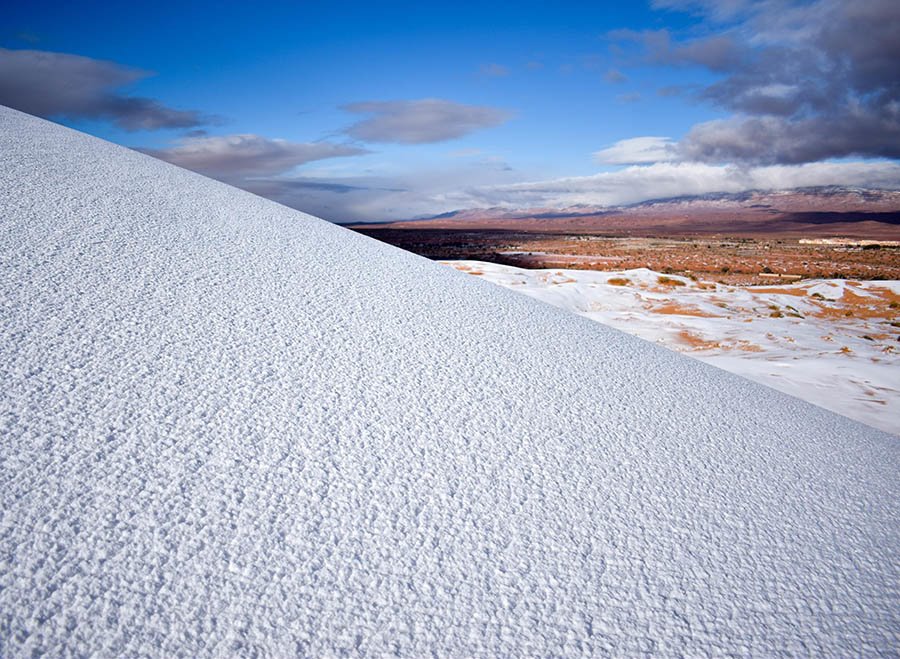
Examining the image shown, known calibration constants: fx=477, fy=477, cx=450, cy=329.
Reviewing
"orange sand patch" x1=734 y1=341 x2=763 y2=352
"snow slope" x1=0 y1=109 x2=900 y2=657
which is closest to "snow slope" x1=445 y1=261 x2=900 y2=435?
"orange sand patch" x1=734 y1=341 x2=763 y2=352

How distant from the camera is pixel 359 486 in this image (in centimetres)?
108

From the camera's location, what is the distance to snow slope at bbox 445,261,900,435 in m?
3.96

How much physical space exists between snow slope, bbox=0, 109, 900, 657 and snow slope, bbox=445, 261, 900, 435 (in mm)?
2261

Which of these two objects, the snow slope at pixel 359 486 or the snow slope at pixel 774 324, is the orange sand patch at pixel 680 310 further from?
the snow slope at pixel 359 486

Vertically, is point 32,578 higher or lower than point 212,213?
lower

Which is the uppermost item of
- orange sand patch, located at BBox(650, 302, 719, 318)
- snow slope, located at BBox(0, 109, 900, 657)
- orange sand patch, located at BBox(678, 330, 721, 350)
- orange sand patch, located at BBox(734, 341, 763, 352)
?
snow slope, located at BBox(0, 109, 900, 657)

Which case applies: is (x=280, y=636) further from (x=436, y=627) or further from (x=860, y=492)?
(x=860, y=492)

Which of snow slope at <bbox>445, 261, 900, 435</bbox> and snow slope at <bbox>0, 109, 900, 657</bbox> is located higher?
snow slope at <bbox>0, 109, 900, 657</bbox>

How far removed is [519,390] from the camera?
5.49 feet

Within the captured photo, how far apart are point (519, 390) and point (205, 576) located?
1097 mm

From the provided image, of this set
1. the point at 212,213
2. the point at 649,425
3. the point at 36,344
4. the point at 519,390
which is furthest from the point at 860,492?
the point at 212,213

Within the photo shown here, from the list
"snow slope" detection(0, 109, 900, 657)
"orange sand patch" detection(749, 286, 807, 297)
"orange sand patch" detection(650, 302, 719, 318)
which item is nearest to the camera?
"snow slope" detection(0, 109, 900, 657)

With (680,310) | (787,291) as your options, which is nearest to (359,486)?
(680,310)

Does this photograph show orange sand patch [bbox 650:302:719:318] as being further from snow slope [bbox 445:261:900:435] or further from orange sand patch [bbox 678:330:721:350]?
orange sand patch [bbox 678:330:721:350]
